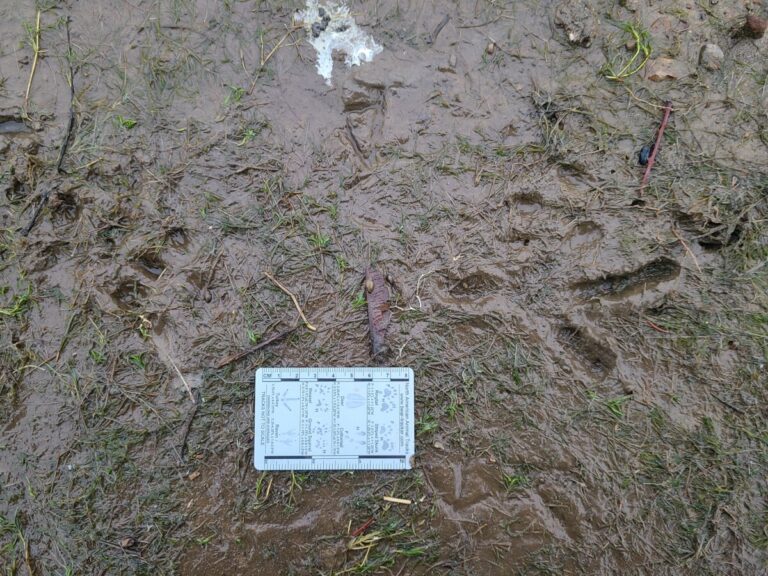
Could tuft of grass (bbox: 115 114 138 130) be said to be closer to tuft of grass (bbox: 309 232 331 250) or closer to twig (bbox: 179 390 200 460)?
tuft of grass (bbox: 309 232 331 250)

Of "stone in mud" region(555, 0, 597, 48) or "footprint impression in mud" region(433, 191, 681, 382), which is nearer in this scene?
"footprint impression in mud" region(433, 191, 681, 382)

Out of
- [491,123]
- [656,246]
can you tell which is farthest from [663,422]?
[491,123]

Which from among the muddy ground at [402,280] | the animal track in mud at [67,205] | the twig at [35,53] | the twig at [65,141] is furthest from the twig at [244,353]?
the twig at [35,53]

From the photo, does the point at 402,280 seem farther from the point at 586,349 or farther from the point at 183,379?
the point at 183,379

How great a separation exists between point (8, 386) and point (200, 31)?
233cm

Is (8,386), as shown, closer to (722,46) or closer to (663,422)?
(663,422)

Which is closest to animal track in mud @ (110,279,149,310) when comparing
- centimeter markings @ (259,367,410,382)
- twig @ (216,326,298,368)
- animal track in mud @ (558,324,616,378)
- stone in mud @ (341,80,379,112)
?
twig @ (216,326,298,368)

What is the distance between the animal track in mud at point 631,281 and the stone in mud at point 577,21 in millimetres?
1395

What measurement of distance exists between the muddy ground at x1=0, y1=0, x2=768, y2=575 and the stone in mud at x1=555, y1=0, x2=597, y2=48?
0.6 inches

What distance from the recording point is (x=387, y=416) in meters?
2.65

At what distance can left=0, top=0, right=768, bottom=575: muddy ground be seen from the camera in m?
2.58

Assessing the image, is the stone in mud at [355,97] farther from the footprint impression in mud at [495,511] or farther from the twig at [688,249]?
the footprint impression in mud at [495,511]

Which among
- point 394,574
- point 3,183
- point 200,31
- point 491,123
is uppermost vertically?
point 200,31

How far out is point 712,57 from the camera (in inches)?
112
